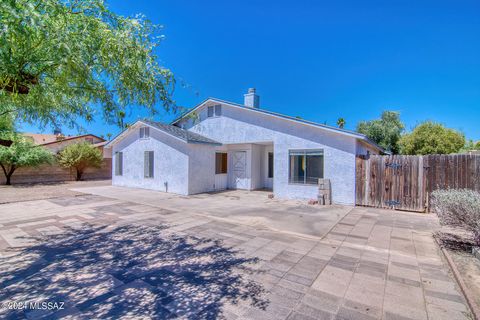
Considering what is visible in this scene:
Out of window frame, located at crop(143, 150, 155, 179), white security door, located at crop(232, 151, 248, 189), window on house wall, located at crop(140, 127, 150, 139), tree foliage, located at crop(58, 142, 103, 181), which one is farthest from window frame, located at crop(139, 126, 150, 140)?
tree foliage, located at crop(58, 142, 103, 181)

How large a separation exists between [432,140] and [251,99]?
18.5m

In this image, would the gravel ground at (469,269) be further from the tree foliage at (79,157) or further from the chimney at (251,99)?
the tree foliage at (79,157)

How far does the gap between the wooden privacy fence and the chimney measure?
736cm

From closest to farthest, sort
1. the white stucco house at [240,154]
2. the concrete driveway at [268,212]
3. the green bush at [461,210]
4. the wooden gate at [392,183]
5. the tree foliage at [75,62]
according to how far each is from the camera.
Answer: the tree foliage at [75,62]
the green bush at [461,210]
the concrete driveway at [268,212]
the wooden gate at [392,183]
the white stucco house at [240,154]

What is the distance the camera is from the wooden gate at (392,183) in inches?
355

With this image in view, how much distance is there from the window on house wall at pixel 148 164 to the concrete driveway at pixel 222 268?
265 inches

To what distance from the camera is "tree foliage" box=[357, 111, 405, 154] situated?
80.7 feet

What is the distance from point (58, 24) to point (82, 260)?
3978 millimetres

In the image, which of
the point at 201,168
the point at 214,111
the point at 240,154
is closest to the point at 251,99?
the point at 214,111

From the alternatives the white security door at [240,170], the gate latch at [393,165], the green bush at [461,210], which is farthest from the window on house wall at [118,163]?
the green bush at [461,210]

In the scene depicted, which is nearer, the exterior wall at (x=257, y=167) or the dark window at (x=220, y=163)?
the exterior wall at (x=257, y=167)

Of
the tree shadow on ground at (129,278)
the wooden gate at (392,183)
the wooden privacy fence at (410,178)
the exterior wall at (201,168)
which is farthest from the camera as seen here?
the exterior wall at (201,168)

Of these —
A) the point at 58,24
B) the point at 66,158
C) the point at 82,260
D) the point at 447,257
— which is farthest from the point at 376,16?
the point at 66,158

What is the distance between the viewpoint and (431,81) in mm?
15695
